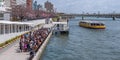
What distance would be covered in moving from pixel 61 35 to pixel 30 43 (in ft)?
137

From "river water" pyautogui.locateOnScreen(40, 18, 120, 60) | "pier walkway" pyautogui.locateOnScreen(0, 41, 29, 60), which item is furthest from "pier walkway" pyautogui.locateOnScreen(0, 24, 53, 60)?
"river water" pyautogui.locateOnScreen(40, 18, 120, 60)

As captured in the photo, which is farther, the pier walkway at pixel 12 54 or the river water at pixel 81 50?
the river water at pixel 81 50

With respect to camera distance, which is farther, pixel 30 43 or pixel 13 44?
pixel 13 44

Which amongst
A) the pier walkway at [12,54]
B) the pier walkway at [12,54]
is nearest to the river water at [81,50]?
the pier walkway at [12,54]

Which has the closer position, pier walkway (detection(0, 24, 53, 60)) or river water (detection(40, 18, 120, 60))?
pier walkway (detection(0, 24, 53, 60))

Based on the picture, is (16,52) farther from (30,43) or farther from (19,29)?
(19,29)

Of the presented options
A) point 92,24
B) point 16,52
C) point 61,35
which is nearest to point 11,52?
point 16,52

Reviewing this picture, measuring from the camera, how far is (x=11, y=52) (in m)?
30.0

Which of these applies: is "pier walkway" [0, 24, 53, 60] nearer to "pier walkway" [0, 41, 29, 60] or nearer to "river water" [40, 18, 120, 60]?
"pier walkway" [0, 41, 29, 60]

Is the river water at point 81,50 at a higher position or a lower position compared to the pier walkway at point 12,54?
lower

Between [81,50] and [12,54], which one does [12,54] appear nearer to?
[12,54]

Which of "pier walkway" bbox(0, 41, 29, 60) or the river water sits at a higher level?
"pier walkway" bbox(0, 41, 29, 60)

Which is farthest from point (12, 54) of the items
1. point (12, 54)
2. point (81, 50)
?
point (81, 50)

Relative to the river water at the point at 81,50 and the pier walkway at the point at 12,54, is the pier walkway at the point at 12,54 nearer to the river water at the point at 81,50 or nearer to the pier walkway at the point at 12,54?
the pier walkway at the point at 12,54
